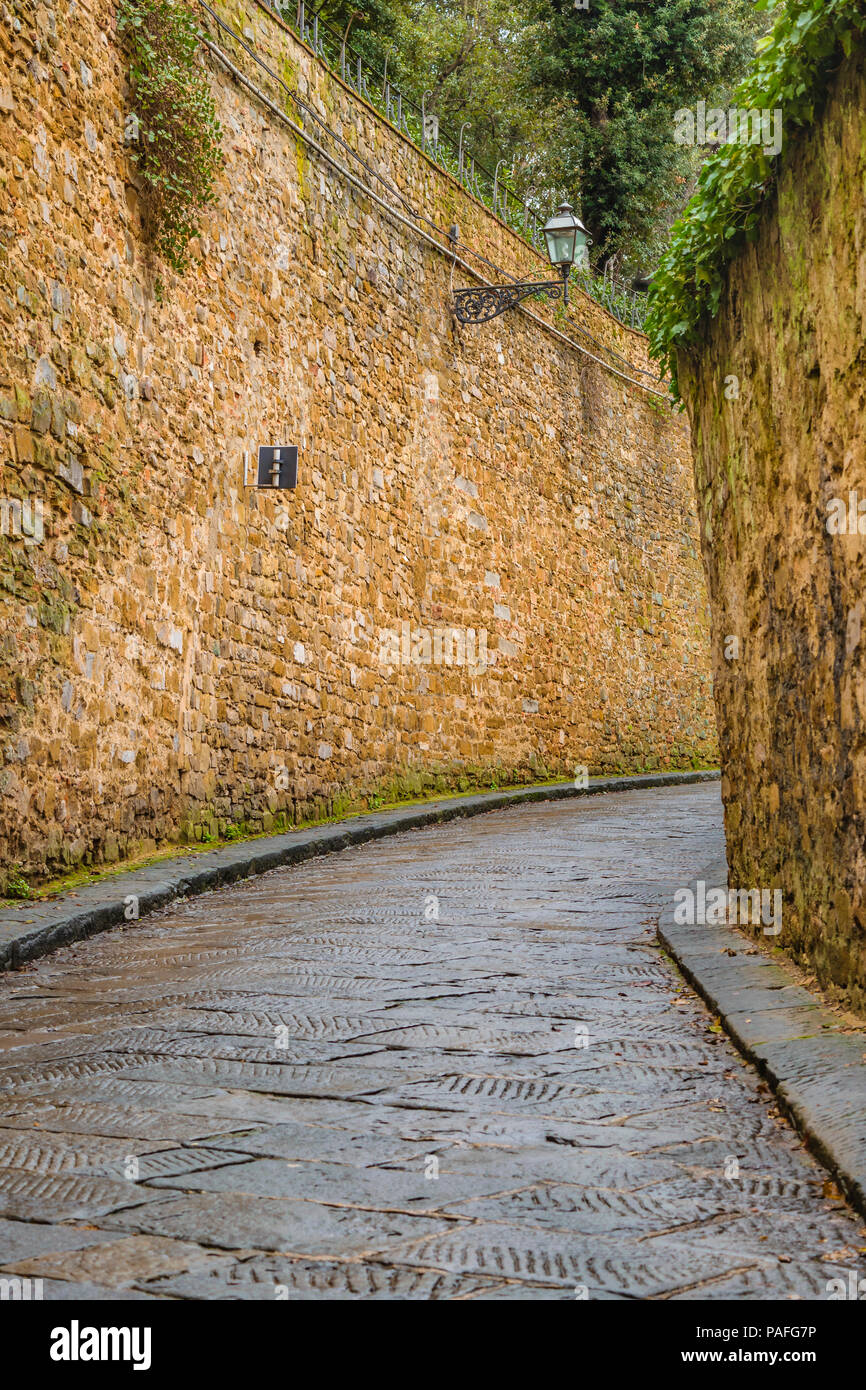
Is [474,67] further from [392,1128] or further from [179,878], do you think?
[392,1128]

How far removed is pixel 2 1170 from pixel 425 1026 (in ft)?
4.44

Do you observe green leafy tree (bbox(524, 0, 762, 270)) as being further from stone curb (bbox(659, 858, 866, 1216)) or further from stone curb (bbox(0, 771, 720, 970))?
stone curb (bbox(659, 858, 866, 1216))

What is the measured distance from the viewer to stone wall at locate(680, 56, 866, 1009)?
131 inches

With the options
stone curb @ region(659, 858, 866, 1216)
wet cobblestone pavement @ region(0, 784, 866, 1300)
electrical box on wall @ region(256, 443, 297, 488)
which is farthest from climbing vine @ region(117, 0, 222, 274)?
stone curb @ region(659, 858, 866, 1216)

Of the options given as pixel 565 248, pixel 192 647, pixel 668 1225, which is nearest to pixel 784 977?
pixel 668 1225

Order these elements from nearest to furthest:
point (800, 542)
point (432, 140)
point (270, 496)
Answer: point (800, 542) < point (270, 496) < point (432, 140)

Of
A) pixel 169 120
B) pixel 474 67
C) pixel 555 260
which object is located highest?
pixel 474 67

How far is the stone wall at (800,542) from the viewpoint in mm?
3316

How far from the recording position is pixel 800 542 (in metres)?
3.85

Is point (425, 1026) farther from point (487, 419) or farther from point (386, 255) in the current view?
point (487, 419)

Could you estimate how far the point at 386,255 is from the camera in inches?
437

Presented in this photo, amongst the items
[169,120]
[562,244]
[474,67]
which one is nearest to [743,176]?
[169,120]

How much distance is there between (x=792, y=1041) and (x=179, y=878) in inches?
147

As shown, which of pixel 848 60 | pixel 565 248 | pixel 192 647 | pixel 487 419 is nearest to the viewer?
pixel 848 60
